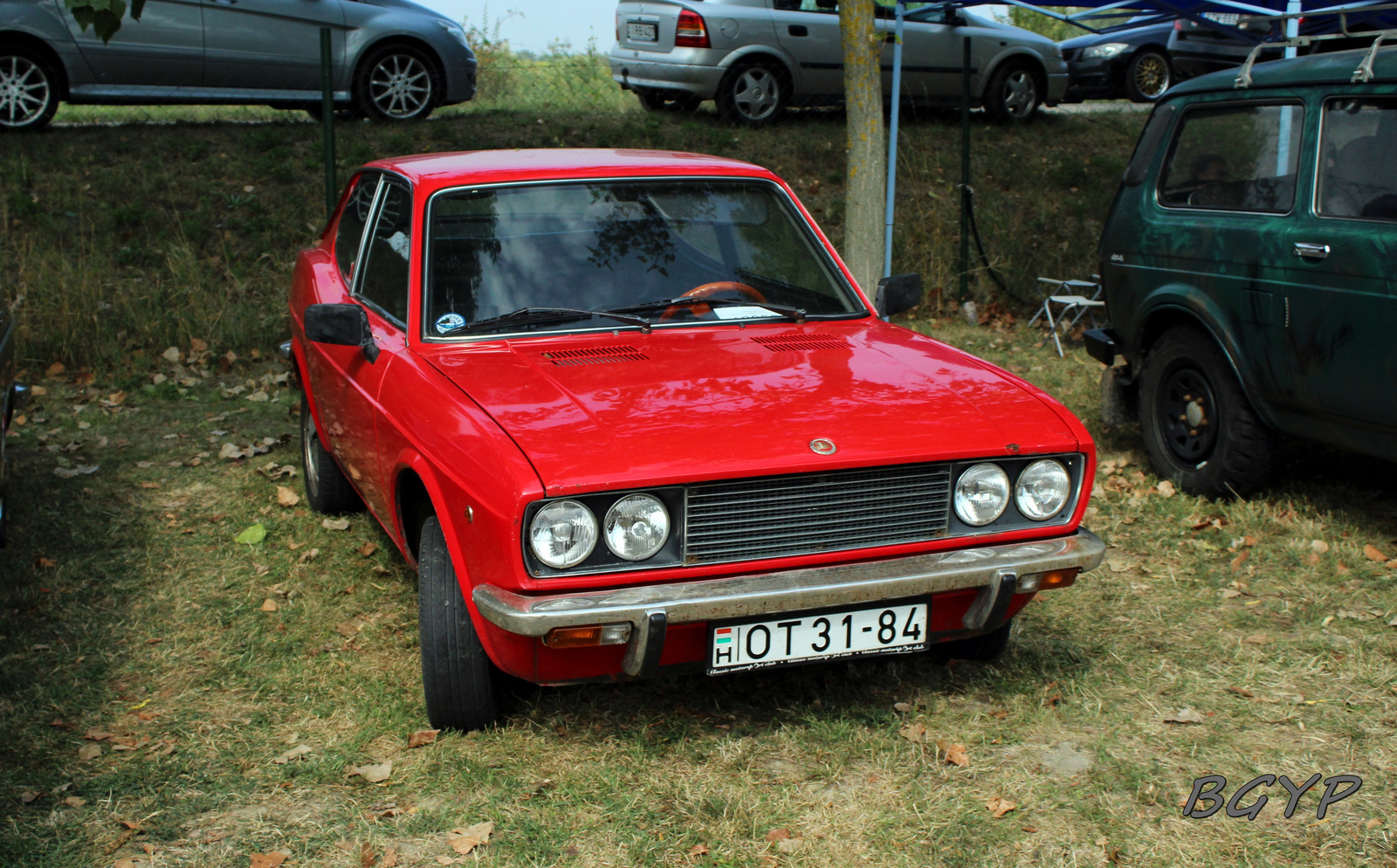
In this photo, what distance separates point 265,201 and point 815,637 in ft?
27.0

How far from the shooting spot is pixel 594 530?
292 cm

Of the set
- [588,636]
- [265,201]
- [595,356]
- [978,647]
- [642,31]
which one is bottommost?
[978,647]

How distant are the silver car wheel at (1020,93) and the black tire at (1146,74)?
241 cm

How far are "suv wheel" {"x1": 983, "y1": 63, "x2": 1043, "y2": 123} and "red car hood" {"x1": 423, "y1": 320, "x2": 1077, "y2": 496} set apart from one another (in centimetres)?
1010

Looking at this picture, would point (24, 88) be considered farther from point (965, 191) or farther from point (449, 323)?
point (449, 323)

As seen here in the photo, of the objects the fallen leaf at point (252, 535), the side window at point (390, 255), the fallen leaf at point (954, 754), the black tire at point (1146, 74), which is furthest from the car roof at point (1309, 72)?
the black tire at point (1146, 74)

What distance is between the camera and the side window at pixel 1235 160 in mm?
5117

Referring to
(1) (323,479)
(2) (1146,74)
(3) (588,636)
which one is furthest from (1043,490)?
(2) (1146,74)

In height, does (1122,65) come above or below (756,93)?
above

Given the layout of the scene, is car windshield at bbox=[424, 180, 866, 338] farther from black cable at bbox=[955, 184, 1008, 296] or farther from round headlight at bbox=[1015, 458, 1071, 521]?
black cable at bbox=[955, 184, 1008, 296]

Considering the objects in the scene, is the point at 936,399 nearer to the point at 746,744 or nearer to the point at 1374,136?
the point at 746,744

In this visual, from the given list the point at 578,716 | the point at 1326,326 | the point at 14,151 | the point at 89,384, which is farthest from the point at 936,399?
the point at 14,151

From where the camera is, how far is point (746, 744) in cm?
343

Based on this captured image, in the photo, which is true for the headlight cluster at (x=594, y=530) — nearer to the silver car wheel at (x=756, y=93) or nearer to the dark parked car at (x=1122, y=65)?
the silver car wheel at (x=756, y=93)
